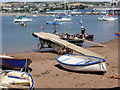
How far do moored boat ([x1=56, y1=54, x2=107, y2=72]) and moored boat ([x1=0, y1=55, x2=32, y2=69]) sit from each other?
8.36 ft

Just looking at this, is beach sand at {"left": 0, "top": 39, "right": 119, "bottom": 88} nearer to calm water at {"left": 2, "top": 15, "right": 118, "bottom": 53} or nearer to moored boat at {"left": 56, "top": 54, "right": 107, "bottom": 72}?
moored boat at {"left": 56, "top": 54, "right": 107, "bottom": 72}

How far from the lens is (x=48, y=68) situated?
16.6 m

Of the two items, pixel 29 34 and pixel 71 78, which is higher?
pixel 71 78

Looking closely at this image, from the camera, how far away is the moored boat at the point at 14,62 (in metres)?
14.9

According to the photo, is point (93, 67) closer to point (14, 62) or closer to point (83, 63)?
point (83, 63)

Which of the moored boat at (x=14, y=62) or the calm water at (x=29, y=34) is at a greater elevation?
the moored boat at (x=14, y=62)

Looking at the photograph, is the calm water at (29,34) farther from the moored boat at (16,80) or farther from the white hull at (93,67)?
the moored boat at (16,80)

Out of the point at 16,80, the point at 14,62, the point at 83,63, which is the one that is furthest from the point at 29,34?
the point at 16,80

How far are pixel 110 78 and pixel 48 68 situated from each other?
4821 mm

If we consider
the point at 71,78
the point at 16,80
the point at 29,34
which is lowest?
the point at 29,34

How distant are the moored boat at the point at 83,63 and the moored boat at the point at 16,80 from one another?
3920mm

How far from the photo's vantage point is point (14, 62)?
15250 millimetres

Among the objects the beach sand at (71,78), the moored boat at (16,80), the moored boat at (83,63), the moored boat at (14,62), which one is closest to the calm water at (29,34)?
the moored boat at (14,62)

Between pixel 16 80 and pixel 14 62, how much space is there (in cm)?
355
